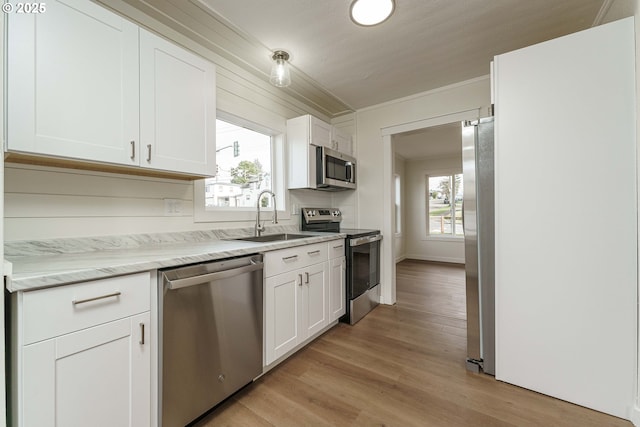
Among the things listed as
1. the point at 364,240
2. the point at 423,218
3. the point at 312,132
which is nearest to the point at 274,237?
the point at 364,240

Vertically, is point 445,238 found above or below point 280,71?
below

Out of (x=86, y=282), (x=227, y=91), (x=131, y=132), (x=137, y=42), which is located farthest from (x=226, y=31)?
(x=86, y=282)

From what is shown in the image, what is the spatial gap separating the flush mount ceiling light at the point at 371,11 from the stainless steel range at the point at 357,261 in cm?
179

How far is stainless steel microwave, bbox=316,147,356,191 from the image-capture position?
2.85m

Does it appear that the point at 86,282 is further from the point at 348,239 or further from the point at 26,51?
the point at 348,239

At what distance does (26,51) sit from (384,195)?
3.01 m

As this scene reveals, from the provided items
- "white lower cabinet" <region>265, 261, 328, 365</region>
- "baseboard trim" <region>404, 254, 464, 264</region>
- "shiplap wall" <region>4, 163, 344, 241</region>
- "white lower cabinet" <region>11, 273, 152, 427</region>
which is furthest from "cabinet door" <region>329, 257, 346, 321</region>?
"baseboard trim" <region>404, 254, 464, 264</region>

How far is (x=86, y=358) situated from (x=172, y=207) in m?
1.10

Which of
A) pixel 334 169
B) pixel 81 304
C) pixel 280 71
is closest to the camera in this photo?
pixel 81 304

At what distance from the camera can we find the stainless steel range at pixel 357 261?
2.70 metres

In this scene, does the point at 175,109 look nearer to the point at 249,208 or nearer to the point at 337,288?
the point at 249,208

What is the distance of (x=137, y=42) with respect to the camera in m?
1.44

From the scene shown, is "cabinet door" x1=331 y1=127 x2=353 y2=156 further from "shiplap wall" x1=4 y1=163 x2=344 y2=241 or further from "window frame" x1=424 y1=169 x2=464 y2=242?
"window frame" x1=424 y1=169 x2=464 y2=242

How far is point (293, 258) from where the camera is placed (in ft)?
6.56
